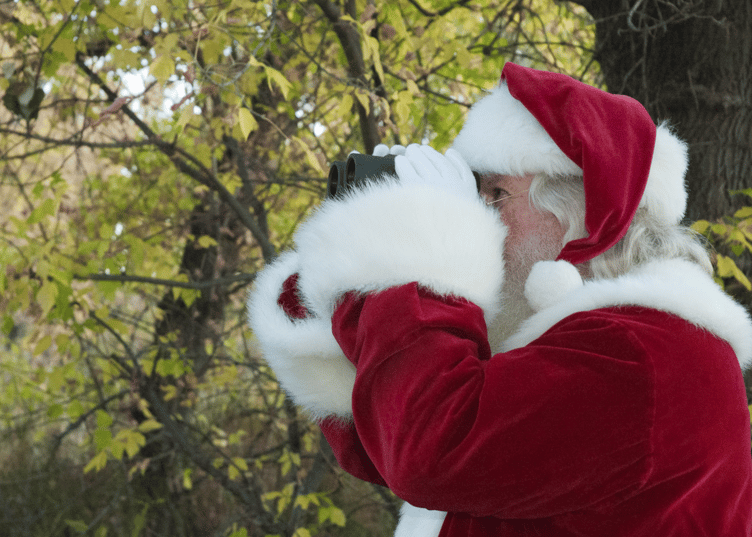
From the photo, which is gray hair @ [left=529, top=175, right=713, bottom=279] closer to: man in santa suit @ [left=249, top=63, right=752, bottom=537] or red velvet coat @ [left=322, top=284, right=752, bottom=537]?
man in santa suit @ [left=249, top=63, right=752, bottom=537]

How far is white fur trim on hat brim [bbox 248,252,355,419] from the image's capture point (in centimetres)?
99

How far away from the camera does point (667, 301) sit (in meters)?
0.82

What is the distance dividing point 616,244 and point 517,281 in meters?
0.18

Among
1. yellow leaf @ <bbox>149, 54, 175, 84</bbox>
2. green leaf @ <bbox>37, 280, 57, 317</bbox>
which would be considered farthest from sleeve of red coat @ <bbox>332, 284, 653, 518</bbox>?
green leaf @ <bbox>37, 280, 57, 317</bbox>

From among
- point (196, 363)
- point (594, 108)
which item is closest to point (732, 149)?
point (594, 108)

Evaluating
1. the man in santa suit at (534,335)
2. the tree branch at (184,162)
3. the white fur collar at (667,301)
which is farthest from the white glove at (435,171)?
the tree branch at (184,162)

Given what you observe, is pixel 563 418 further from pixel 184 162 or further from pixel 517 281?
pixel 184 162

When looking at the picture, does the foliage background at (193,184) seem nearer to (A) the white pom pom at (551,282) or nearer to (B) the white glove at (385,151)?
(B) the white glove at (385,151)

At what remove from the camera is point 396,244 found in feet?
Result: 2.83

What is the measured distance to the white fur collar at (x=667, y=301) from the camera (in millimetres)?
822

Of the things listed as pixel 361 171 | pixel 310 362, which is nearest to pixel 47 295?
pixel 310 362

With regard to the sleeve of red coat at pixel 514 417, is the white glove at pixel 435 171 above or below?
above

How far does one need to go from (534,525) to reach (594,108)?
655 millimetres

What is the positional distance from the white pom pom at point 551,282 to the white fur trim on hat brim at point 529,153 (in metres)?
0.16
